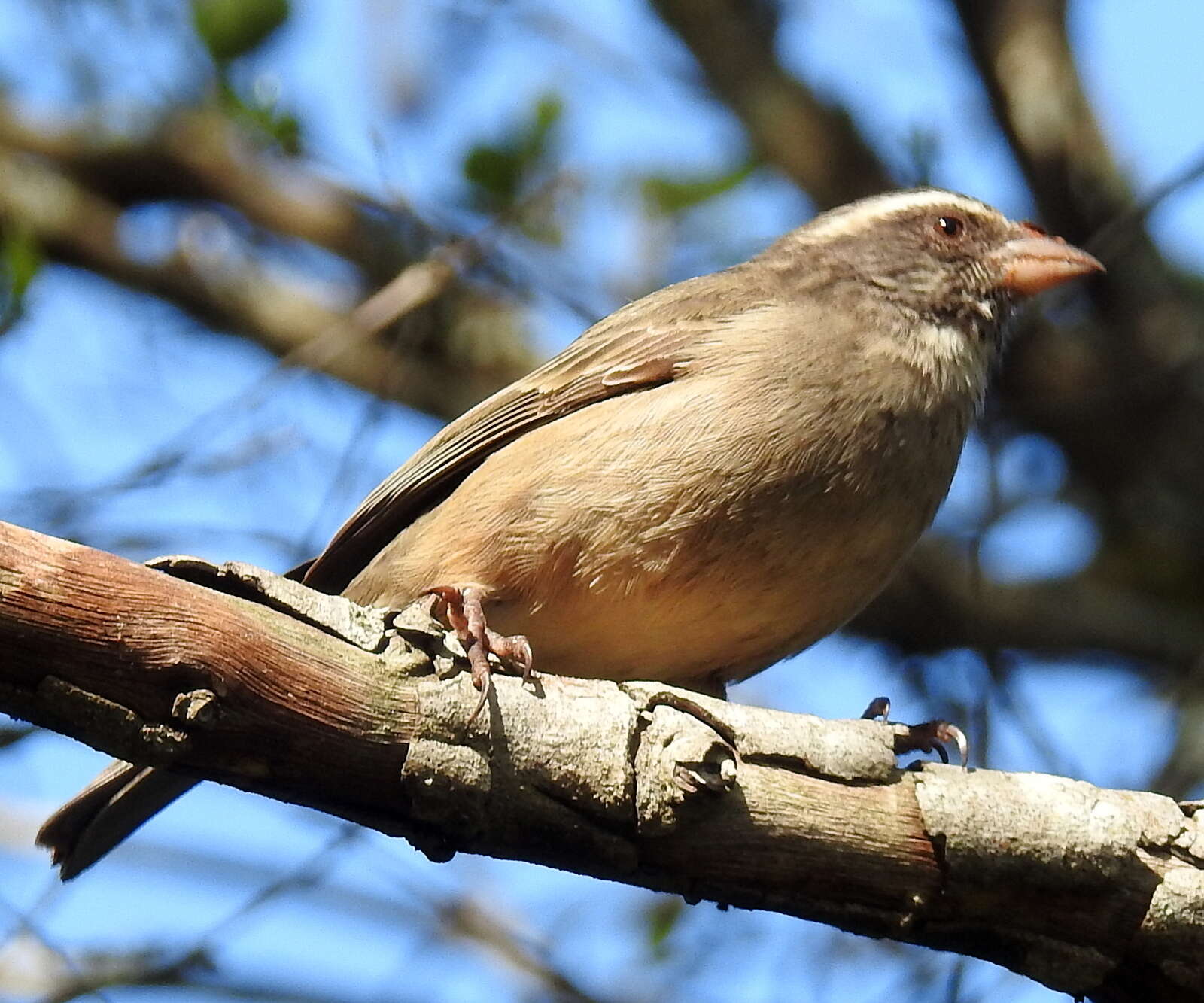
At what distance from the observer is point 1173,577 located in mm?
8453

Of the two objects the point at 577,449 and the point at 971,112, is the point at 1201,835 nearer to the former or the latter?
the point at 577,449

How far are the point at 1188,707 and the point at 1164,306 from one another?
7.37 feet

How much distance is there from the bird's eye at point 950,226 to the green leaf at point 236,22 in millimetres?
2630

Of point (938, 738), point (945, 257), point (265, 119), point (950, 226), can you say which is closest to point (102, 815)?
point (938, 738)

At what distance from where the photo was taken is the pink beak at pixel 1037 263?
19.2 ft

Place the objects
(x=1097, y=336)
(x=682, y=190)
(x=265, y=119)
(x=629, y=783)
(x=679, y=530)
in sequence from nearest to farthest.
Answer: (x=629, y=783) < (x=679, y=530) < (x=265, y=119) < (x=682, y=190) < (x=1097, y=336)

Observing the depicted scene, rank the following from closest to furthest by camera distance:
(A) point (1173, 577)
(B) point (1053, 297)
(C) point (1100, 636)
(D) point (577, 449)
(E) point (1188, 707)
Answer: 1. (D) point (577, 449)
2. (E) point (1188, 707)
3. (B) point (1053, 297)
4. (C) point (1100, 636)
5. (A) point (1173, 577)

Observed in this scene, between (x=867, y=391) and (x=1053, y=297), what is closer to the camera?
(x=867, y=391)

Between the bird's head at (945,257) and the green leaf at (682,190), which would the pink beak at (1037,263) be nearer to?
the bird's head at (945,257)

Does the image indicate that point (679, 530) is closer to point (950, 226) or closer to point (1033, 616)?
point (950, 226)

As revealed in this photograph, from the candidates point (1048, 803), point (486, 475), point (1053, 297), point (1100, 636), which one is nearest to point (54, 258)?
point (486, 475)

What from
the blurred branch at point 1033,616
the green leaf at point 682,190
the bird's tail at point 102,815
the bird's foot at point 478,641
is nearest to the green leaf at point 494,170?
the green leaf at point 682,190

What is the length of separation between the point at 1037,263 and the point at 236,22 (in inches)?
125

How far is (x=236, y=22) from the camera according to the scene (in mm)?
6199
